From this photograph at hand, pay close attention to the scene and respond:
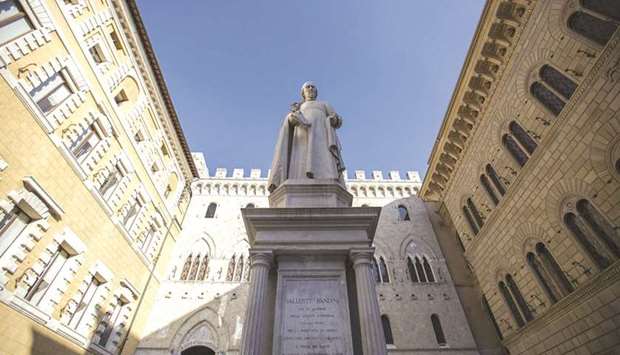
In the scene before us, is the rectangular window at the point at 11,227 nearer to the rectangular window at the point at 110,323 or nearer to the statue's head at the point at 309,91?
the rectangular window at the point at 110,323

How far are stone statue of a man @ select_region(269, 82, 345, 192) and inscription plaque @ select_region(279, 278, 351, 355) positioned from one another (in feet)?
7.10

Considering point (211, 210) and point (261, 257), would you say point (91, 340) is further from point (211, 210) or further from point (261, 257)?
point (261, 257)

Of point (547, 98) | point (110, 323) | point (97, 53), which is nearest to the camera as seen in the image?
point (547, 98)

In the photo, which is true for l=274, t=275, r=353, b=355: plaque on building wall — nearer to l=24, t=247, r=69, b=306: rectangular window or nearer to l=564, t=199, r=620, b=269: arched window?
l=564, t=199, r=620, b=269: arched window

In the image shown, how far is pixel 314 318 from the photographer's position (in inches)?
151

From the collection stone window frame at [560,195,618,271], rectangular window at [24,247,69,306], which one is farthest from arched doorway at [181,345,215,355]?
stone window frame at [560,195,618,271]

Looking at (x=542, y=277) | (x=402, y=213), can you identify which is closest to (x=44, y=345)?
(x=542, y=277)

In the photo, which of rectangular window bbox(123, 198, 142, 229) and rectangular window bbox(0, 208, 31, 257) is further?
rectangular window bbox(123, 198, 142, 229)

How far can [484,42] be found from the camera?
12438 mm

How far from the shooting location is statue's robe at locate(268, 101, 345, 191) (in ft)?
19.5

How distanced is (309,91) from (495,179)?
10.4 m

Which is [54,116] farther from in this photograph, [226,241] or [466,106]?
[466,106]

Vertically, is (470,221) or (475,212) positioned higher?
(475,212)

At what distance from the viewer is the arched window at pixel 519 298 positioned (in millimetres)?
11118
